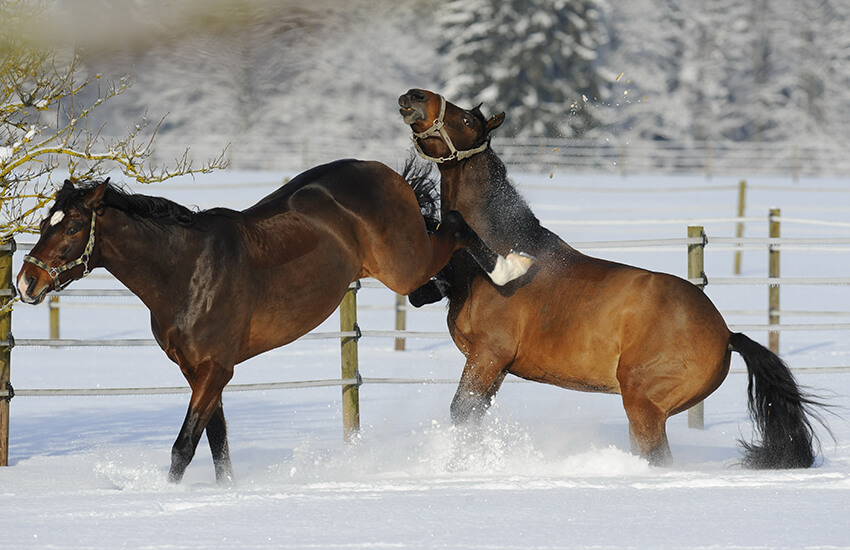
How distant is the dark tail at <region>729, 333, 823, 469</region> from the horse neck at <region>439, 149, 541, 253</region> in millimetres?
1191

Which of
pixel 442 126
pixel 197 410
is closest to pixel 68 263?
Result: pixel 197 410

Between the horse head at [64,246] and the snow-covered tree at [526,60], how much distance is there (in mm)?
21273

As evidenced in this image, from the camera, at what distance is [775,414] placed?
193 inches

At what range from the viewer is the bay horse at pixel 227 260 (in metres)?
4.31

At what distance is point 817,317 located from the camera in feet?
40.6

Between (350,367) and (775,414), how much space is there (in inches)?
106

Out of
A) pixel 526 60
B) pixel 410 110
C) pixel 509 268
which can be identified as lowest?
pixel 509 268

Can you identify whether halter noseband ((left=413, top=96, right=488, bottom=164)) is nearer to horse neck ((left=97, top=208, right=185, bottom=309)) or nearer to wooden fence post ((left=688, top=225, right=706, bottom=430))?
horse neck ((left=97, top=208, right=185, bottom=309))

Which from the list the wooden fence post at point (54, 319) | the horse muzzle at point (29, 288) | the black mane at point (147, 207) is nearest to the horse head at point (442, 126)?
the black mane at point (147, 207)

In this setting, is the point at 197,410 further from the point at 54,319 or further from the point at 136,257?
the point at 54,319

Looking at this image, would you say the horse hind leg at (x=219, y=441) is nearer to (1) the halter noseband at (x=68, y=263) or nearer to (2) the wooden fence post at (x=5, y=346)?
(1) the halter noseband at (x=68, y=263)

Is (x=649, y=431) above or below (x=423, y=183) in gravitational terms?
below

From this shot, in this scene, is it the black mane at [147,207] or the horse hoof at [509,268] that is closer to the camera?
the black mane at [147,207]

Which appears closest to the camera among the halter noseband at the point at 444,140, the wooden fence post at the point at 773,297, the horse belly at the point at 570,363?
the horse belly at the point at 570,363
